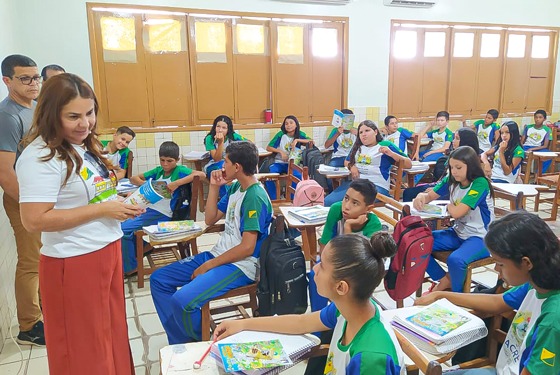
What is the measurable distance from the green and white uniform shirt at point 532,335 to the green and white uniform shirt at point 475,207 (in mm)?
1298

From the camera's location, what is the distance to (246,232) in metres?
2.29

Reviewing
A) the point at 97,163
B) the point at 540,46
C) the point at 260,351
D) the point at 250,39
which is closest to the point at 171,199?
the point at 97,163

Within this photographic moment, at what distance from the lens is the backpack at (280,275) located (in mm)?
2131

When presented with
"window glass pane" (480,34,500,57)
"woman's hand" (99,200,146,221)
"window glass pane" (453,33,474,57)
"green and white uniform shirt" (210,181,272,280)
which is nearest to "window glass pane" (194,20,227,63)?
"window glass pane" (453,33,474,57)

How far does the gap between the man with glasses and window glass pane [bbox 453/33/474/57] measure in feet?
21.8

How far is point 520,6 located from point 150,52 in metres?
6.25

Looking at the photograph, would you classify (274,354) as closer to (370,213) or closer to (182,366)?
(182,366)

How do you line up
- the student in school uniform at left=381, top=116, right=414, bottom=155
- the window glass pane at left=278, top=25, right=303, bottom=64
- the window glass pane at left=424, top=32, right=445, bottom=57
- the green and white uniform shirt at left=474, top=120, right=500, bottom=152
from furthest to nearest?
the window glass pane at left=424, top=32, right=445, bottom=57 → the green and white uniform shirt at left=474, top=120, right=500, bottom=152 → the student in school uniform at left=381, top=116, right=414, bottom=155 → the window glass pane at left=278, top=25, right=303, bottom=64

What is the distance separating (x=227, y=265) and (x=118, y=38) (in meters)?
4.39

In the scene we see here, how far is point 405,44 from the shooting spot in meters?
6.95

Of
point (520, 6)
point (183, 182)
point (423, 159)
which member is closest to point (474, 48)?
point (520, 6)

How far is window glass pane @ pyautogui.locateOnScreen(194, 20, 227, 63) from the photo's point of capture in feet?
19.3

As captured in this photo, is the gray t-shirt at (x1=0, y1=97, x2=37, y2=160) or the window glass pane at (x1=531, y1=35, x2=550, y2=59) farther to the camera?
the window glass pane at (x1=531, y1=35, x2=550, y2=59)

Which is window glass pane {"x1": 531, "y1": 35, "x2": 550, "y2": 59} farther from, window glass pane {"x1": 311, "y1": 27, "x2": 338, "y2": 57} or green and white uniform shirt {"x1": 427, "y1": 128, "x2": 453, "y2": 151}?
window glass pane {"x1": 311, "y1": 27, "x2": 338, "y2": 57}
